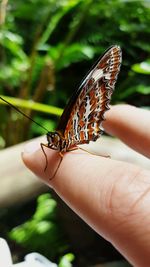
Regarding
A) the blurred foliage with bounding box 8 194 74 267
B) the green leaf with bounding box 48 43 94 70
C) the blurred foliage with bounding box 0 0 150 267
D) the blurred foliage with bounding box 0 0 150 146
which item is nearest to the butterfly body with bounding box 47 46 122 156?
the blurred foliage with bounding box 8 194 74 267

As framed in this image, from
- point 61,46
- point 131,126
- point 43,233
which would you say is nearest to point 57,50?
point 61,46

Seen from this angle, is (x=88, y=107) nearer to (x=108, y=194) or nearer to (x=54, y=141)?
(x=54, y=141)

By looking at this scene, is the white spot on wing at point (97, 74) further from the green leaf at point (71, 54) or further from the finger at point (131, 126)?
the green leaf at point (71, 54)

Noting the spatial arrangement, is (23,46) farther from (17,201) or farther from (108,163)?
(108,163)

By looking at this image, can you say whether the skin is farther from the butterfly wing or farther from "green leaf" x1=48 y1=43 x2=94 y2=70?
"green leaf" x1=48 y1=43 x2=94 y2=70

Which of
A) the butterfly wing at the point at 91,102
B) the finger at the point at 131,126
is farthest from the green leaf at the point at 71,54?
the butterfly wing at the point at 91,102

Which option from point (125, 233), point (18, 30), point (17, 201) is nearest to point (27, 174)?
point (17, 201)

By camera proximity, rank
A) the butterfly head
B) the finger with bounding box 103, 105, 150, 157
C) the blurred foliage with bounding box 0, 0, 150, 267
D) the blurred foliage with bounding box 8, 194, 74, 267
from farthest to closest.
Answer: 1. the blurred foliage with bounding box 0, 0, 150, 267
2. the blurred foliage with bounding box 8, 194, 74, 267
3. the finger with bounding box 103, 105, 150, 157
4. the butterfly head
